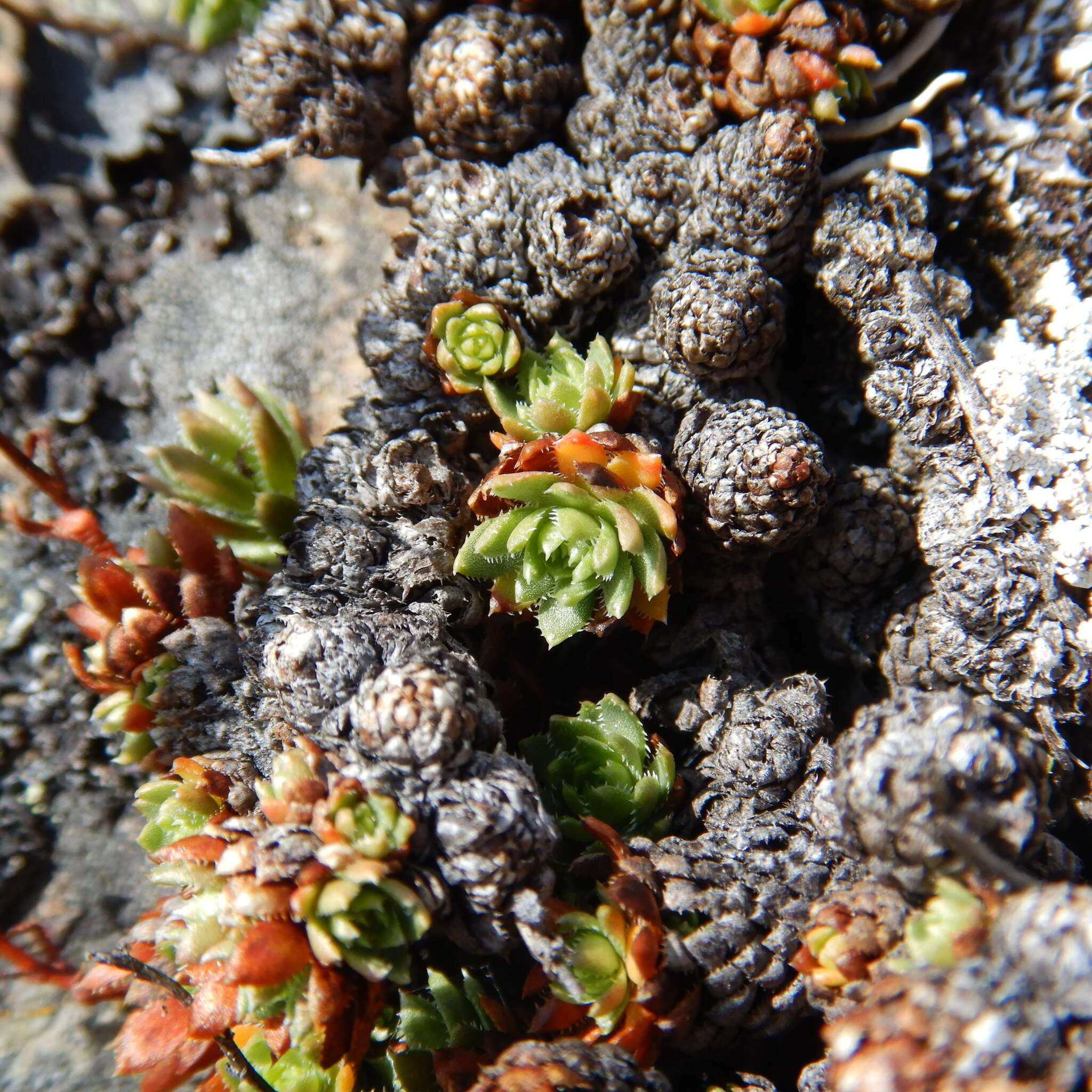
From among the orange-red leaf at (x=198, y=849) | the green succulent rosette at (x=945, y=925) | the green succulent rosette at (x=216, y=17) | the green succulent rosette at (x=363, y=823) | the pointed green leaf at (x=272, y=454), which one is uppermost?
the green succulent rosette at (x=216, y=17)

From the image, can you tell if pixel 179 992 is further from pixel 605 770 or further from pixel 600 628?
pixel 600 628

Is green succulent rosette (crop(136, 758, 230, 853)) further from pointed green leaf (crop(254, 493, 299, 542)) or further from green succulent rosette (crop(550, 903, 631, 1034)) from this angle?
green succulent rosette (crop(550, 903, 631, 1034))

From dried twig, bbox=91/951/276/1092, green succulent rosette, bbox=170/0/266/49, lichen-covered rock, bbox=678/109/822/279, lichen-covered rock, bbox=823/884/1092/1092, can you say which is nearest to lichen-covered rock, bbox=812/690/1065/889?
lichen-covered rock, bbox=823/884/1092/1092

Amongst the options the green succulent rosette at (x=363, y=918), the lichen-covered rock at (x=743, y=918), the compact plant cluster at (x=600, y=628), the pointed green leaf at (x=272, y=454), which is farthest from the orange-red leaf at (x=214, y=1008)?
the pointed green leaf at (x=272, y=454)

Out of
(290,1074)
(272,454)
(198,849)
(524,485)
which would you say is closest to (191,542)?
(272,454)

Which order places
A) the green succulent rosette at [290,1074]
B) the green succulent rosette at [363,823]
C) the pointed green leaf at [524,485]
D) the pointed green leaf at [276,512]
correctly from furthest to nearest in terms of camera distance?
1. the pointed green leaf at [276,512]
2. the pointed green leaf at [524,485]
3. the green succulent rosette at [290,1074]
4. the green succulent rosette at [363,823]

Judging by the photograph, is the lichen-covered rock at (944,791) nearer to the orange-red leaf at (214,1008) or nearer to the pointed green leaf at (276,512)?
the orange-red leaf at (214,1008)

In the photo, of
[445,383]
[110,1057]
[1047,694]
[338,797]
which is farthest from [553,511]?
[110,1057]
